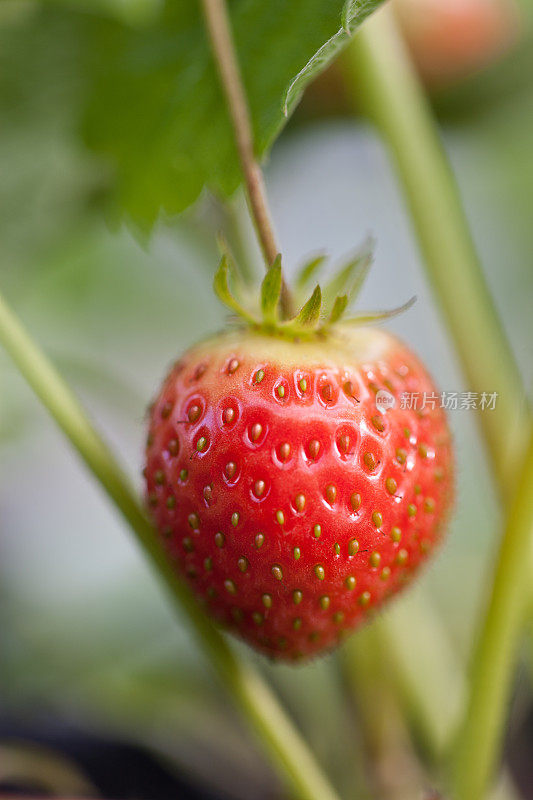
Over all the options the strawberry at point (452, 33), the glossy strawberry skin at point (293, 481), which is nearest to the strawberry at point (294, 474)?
the glossy strawberry skin at point (293, 481)

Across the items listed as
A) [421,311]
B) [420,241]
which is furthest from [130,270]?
[420,241]

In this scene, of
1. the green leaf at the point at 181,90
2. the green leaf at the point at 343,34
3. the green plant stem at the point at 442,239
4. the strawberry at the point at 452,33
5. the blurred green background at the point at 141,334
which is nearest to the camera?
the green leaf at the point at 343,34

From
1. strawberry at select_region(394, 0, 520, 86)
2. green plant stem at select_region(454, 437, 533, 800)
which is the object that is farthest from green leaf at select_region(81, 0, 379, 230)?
strawberry at select_region(394, 0, 520, 86)

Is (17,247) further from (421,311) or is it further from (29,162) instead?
(421,311)

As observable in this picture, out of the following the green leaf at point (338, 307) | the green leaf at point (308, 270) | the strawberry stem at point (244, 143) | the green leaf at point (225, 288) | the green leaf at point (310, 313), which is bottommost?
the green leaf at point (338, 307)

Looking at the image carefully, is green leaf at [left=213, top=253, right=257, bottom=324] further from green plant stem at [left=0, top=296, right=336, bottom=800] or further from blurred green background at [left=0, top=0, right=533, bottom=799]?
blurred green background at [left=0, top=0, right=533, bottom=799]

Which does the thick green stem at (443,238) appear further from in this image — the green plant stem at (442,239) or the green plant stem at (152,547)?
the green plant stem at (152,547)

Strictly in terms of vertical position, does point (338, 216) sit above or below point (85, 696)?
above
